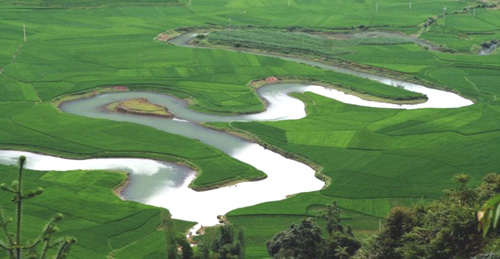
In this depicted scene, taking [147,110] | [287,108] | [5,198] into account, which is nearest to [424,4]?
[287,108]

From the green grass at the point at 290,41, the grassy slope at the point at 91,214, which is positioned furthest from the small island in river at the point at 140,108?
the green grass at the point at 290,41

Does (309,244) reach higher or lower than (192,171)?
lower

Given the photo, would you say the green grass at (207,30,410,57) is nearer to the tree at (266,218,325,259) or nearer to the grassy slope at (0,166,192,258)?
the grassy slope at (0,166,192,258)

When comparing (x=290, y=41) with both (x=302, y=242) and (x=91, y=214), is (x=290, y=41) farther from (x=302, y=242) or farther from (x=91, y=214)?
(x=302, y=242)

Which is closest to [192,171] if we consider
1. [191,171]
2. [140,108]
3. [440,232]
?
[191,171]

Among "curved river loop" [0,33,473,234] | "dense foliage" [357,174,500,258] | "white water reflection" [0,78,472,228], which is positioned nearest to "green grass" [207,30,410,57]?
"curved river loop" [0,33,473,234]

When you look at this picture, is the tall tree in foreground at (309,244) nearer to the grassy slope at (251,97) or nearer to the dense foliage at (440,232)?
the dense foliage at (440,232)
